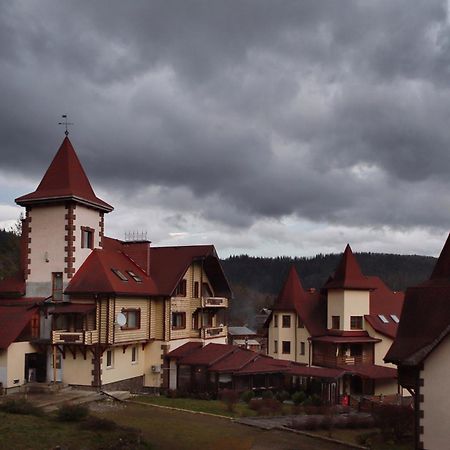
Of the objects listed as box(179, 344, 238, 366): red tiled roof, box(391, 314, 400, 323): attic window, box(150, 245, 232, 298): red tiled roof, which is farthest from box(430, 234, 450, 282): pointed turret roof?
box(391, 314, 400, 323): attic window

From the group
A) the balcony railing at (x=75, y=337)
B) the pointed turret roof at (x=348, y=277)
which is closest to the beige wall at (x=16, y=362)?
the balcony railing at (x=75, y=337)

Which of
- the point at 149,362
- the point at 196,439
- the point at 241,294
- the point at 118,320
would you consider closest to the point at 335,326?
the point at 149,362

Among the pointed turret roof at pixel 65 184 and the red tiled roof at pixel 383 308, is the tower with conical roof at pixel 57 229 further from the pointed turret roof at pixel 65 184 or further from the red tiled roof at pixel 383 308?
the red tiled roof at pixel 383 308

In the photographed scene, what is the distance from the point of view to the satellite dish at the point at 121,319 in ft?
106

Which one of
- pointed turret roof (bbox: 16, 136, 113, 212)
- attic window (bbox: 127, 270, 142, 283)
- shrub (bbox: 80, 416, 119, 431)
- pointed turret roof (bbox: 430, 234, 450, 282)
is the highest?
pointed turret roof (bbox: 16, 136, 113, 212)

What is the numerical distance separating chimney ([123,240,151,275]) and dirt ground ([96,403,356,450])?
11.4m

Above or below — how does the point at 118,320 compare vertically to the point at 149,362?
above

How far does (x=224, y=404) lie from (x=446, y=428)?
1422 cm

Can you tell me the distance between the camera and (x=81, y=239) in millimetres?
33875

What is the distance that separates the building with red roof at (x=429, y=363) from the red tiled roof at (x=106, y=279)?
17.1 metres

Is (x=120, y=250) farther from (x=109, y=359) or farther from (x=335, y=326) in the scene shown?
(x=335, y=326)

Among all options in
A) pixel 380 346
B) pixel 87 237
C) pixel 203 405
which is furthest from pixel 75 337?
pixel 380 346

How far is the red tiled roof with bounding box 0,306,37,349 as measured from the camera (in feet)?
97.0

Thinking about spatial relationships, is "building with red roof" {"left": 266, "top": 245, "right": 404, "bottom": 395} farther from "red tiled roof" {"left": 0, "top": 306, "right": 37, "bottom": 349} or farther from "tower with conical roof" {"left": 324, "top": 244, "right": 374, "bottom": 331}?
"red tiled roof" {"left": 0, "top": 306, "right": 37, "bottom": 349}
